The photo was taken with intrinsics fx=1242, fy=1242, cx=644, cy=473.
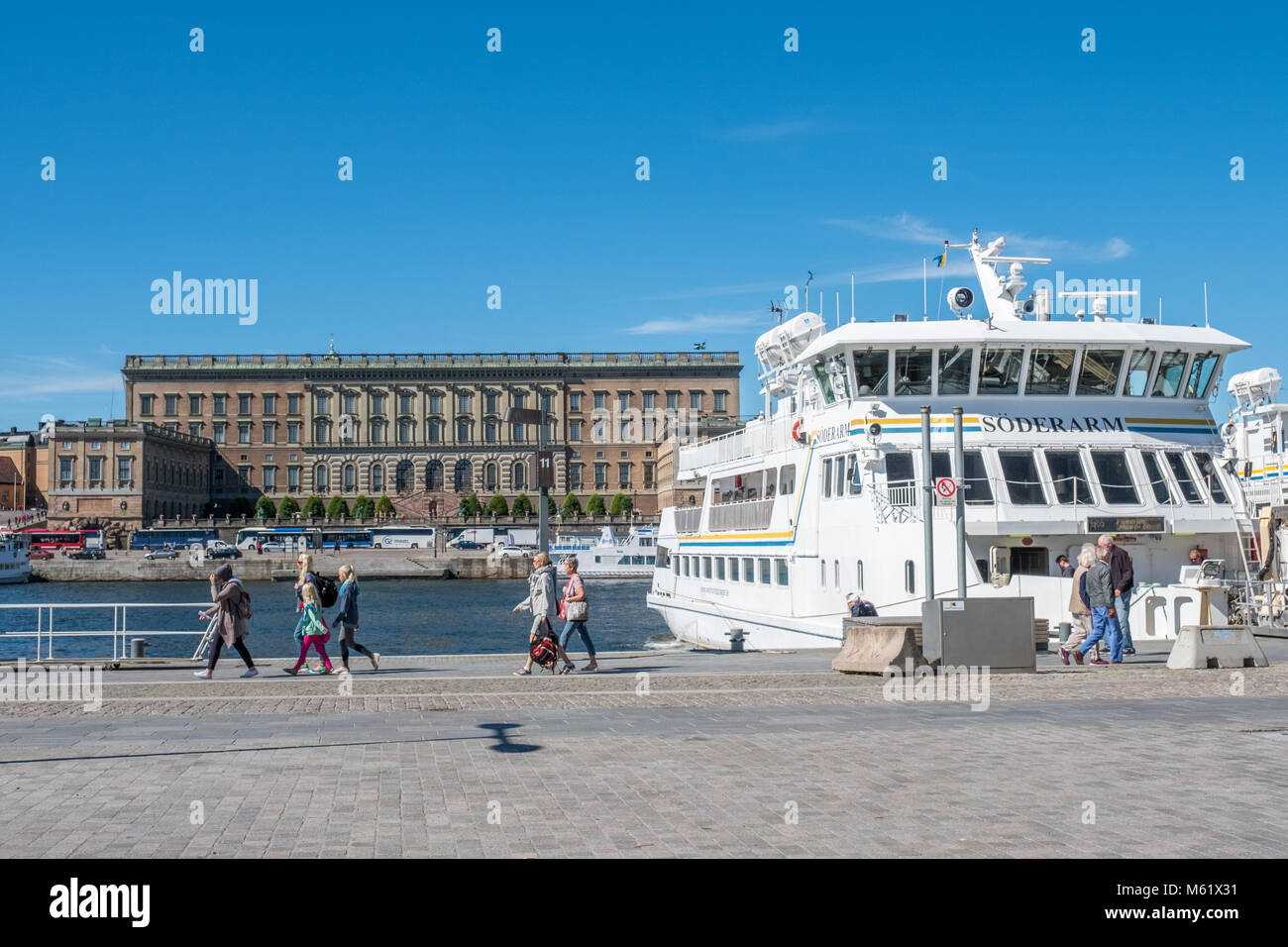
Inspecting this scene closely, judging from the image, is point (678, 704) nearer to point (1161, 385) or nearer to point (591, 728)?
point (591, 728)

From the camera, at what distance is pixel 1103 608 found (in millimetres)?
18250

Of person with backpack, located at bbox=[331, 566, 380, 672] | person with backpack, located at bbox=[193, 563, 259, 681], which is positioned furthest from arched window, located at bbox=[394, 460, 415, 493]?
person with backpack, located at bbox=[193, 563, 259, 681]

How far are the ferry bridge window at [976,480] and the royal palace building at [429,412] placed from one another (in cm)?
12554

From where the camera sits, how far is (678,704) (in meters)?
14.8

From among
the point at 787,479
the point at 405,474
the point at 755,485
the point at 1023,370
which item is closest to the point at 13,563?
the point at 405,474

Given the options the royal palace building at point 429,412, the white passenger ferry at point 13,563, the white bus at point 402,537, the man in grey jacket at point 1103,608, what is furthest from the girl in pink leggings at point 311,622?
the royal palace building at point 429,412

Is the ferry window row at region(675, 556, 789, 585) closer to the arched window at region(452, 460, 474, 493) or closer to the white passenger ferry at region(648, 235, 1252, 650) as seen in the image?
the white passenger ferry at region(648, 235, 1252, 650)

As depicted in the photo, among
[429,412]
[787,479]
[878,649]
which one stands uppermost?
[429,412]

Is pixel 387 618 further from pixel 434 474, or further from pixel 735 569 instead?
pixel 434 474

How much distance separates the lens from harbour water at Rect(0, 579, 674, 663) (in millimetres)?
40938

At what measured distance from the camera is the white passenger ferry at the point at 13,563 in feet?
320

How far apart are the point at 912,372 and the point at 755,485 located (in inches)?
353
